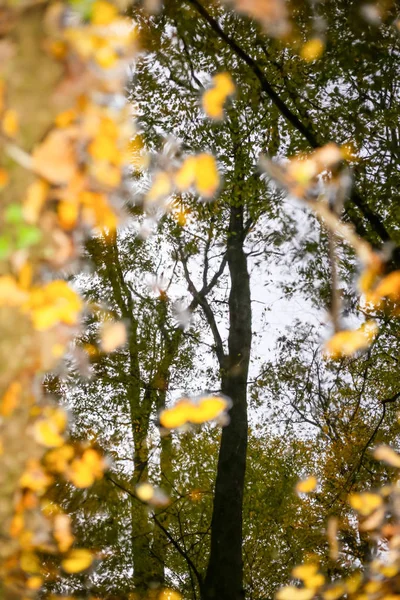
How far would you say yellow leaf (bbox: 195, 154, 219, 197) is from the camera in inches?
294

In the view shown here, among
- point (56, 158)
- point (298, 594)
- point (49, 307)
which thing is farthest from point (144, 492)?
point (56, 158)

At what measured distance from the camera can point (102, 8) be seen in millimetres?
2162

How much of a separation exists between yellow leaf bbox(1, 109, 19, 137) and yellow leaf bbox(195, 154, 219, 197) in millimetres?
5585

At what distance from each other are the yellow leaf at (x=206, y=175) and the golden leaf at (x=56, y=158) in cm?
543

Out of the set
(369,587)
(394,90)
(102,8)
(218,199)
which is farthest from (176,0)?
(369,587)

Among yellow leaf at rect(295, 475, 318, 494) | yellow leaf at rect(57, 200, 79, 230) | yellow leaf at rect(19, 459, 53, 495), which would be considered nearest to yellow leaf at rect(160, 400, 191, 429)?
yellow leaf at rect(295, 475, 318, 494)

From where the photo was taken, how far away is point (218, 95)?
8.68 m

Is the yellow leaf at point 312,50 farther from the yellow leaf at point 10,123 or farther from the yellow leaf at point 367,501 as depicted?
the yellow leaf at point 10,123

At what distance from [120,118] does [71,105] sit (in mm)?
464

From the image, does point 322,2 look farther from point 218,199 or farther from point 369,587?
point 369,587

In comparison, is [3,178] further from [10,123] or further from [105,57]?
[105,57]

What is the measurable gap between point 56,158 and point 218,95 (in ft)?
25.0

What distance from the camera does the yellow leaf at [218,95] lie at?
8.63 m

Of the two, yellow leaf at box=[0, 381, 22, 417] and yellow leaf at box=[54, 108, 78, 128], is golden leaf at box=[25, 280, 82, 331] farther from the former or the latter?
yellow leaf at box=[54, 108, 78, 128]
